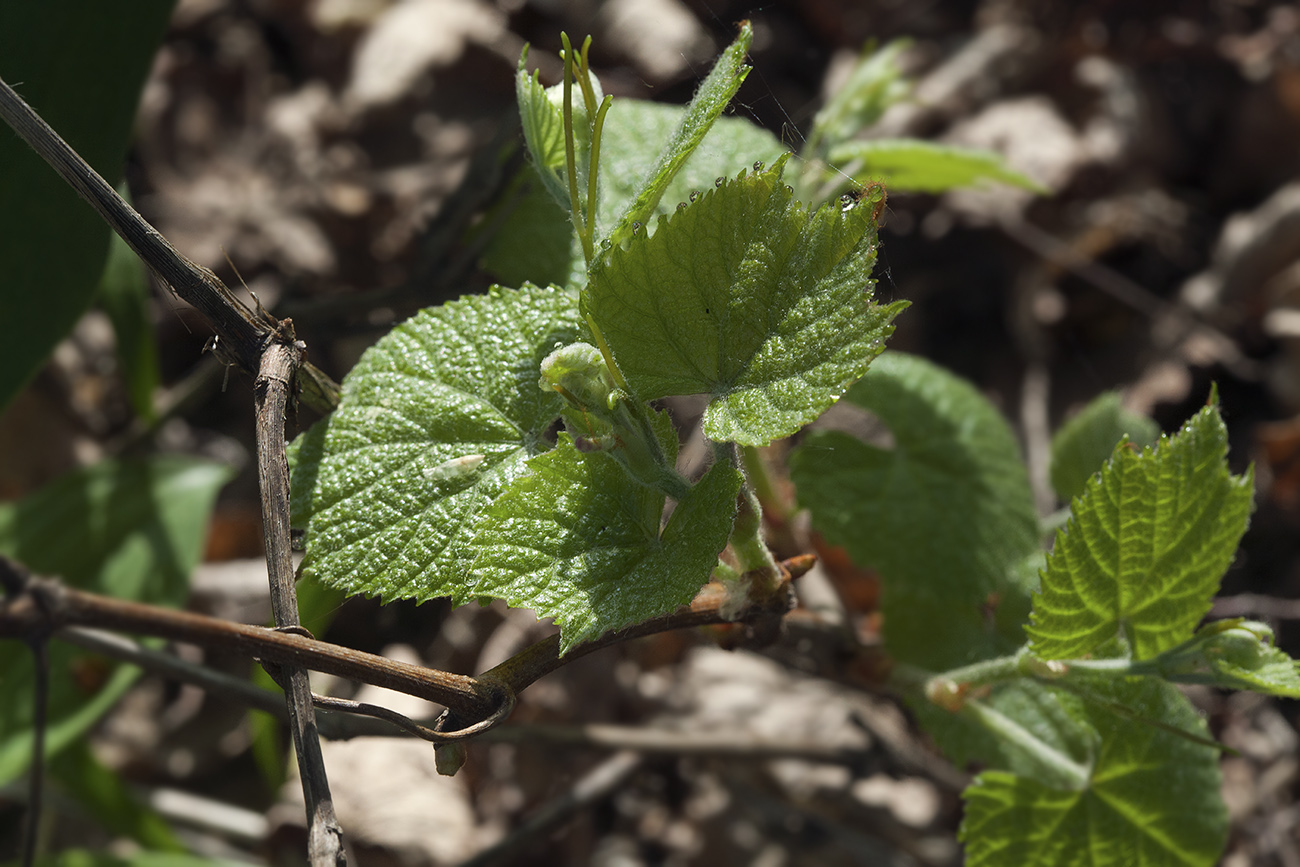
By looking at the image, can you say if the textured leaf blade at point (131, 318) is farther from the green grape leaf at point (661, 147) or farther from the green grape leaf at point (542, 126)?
the green grape leaf at point (542, 126)

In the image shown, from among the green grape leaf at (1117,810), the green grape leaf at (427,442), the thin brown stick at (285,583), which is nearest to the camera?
the thin brown stick at (285,583)

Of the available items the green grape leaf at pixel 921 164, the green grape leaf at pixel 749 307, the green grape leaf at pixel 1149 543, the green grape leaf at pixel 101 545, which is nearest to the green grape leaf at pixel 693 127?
the green grape leaf at pixel 749 307

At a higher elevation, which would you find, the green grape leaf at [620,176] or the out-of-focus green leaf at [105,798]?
the green grape leaf at [620,176]

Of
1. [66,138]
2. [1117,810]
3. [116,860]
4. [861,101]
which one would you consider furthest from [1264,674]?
[116,860]

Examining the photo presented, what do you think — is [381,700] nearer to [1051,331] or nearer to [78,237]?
[78,237]

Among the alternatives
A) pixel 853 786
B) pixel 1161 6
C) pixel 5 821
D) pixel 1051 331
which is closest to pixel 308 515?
pixel 853 786

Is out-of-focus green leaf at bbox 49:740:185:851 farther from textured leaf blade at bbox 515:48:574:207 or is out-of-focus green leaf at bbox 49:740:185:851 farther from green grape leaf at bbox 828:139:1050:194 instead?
green grape leaf at bbox 828:139:1050:194
